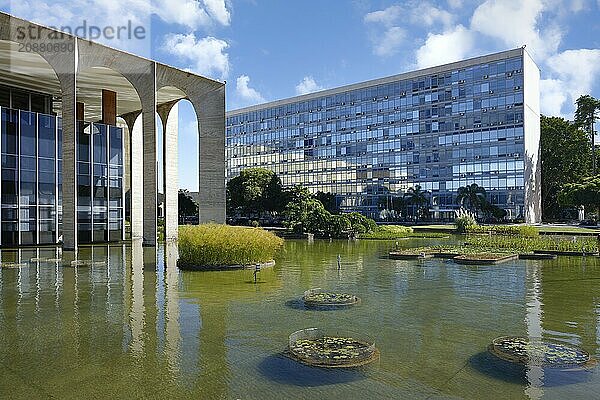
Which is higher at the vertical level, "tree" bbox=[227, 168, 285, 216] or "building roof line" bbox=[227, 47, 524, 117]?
"building roof line" bbox=[227, 47, 524, 117]

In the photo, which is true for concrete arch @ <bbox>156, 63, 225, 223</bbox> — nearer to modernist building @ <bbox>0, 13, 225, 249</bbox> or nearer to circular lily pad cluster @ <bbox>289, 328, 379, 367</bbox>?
modernist building @ <bbox>0, 13, 225, 249</bbox>

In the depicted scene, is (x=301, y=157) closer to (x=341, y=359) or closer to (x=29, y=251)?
(x=29, y=251)

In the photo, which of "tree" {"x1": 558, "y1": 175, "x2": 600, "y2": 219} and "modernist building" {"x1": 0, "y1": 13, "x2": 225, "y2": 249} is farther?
"tree" {"x1": 558, "y1": 175, "x2": 600, "y2": 219}

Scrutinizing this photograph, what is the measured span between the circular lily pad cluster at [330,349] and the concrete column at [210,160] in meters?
26.1

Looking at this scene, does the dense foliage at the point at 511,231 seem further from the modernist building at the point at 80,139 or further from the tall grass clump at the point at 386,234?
the modernist building at the point at 80,139

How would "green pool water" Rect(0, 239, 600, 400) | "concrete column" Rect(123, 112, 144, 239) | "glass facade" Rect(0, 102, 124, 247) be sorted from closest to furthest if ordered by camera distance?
"green pool water" Rect(0, 239, 600, 400) < "glass facade" Rect(0, 102, 124, 247) < "concrete column" Rect(123, 112, 144, 239)

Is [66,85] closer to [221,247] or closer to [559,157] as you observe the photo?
[221,247]

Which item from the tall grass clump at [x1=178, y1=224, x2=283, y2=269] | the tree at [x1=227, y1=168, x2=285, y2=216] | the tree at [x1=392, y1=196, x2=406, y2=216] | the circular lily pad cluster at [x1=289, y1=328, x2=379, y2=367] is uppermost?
the tree at [x1=227, y1=168, x2=285, y2=216]

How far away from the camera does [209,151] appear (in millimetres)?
34250

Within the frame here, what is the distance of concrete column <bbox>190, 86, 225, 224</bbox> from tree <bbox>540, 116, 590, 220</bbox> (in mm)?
56727

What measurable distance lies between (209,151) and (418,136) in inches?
1985

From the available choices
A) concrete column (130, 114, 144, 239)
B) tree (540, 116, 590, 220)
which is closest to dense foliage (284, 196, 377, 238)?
concrete column (130, 114, 144, 239)

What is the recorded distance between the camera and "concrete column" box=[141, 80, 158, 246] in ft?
102

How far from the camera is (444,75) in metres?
74.7
